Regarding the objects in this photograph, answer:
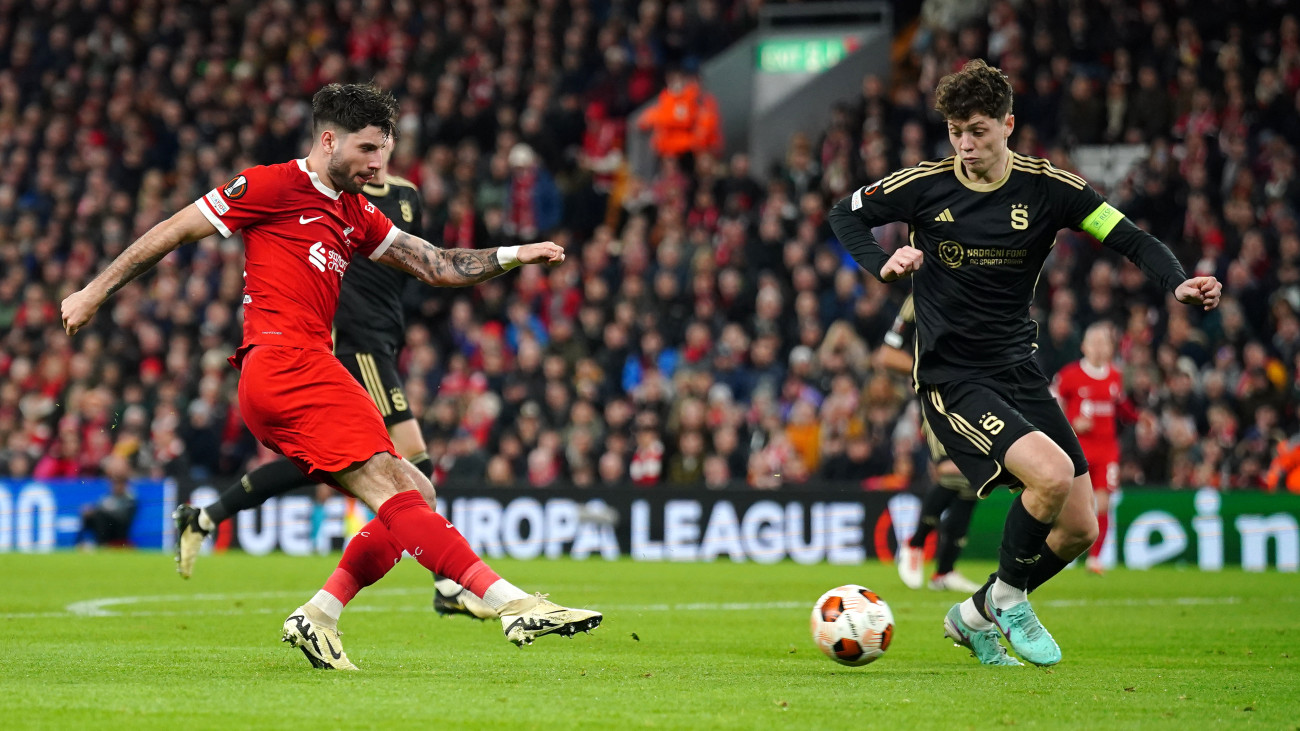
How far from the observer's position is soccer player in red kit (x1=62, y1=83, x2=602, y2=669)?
6027mm

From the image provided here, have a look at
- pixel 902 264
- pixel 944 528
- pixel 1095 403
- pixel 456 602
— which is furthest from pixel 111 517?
pixel 902 264

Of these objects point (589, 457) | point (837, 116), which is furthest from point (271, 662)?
point (837, 116)

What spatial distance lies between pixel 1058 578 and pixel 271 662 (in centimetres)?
881

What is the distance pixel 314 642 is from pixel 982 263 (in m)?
3.23

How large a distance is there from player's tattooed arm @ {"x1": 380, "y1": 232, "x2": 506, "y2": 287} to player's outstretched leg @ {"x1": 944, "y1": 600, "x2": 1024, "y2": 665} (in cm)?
252

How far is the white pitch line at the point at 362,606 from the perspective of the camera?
9430 mm

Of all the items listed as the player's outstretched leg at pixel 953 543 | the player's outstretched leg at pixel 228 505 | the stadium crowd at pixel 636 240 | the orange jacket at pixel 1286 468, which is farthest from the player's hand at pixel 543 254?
the orange jacket at pixel 1286 468

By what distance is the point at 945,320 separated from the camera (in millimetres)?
7148

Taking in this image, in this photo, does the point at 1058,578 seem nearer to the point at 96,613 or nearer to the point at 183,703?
the point at 96,613

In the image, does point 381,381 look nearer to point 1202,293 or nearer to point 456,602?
point 456,602

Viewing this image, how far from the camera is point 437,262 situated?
22.5 feet

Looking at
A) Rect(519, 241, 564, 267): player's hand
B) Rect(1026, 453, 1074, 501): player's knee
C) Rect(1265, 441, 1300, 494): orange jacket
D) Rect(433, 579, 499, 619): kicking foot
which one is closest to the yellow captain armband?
Rect(1026, 453, 1074, 501): player's knee

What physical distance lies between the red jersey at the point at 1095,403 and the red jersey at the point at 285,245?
9.43 m

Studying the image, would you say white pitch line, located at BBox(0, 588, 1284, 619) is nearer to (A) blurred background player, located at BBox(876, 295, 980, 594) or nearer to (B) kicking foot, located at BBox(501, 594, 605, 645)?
(A) blurred background player, located at BBox(876, 295, 980, 594)
